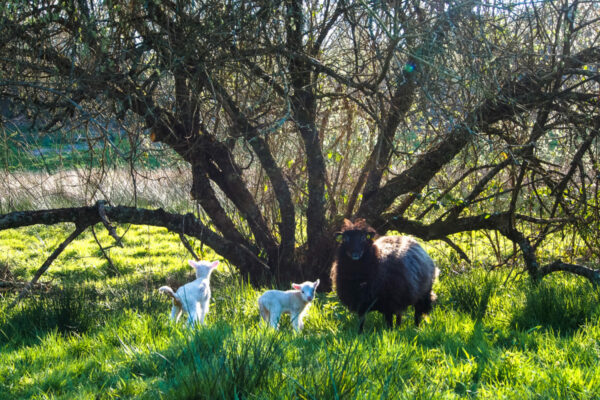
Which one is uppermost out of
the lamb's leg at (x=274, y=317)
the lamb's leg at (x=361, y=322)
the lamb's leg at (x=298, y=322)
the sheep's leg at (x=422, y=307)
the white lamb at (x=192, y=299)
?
the white lamb at (x=192, y=299)

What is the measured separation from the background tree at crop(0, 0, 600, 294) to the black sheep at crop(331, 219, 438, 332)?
2.96 ft

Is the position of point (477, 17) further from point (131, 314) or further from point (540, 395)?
point (131, 314)

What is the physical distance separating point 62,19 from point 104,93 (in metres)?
0.87

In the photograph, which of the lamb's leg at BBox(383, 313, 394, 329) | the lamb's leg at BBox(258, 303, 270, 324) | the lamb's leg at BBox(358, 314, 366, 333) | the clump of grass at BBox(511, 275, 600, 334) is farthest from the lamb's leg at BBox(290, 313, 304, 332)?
the clump of grass at BBox(511, 275, 600, 334)

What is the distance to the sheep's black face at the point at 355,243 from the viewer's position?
618 centimetres

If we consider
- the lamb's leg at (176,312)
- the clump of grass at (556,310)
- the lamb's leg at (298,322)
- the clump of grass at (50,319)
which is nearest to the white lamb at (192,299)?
the lamb's leg at (176,312)

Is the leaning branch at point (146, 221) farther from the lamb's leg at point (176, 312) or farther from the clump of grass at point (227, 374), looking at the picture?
the clump of grass at point (227, 374)

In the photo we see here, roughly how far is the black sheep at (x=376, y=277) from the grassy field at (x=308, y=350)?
0.71 feet

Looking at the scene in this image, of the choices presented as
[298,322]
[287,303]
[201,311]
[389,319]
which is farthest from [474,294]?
[201,311]

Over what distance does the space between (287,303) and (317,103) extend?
10.8 ft

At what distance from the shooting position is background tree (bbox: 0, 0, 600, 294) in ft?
19.3

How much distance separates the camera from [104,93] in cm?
610

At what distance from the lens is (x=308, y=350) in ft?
14.6

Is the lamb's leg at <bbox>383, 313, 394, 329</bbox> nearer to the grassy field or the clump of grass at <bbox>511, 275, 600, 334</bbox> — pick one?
the grassy field
